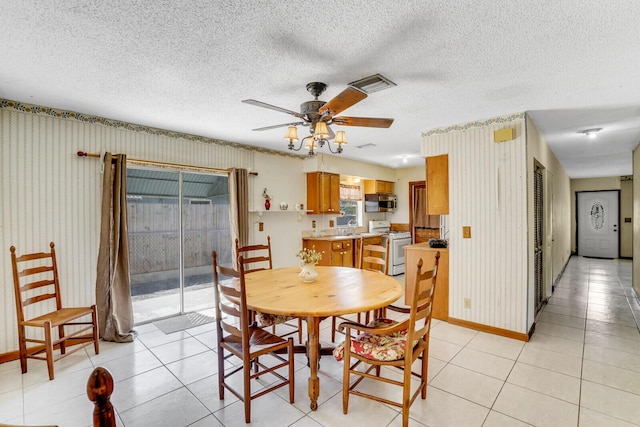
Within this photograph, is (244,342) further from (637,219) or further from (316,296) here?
(637,219)

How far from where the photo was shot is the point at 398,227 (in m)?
7.50

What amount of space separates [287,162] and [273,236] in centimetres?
130

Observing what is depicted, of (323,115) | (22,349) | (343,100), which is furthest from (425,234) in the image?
(22,349)

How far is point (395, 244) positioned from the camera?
645 cm

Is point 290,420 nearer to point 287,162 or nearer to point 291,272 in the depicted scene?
point 291,272

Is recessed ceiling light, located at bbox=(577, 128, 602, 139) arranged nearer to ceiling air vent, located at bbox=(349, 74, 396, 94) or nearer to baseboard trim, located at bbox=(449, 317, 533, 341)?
baseboard trim, located at bbox=(449, 317, 533, 341)

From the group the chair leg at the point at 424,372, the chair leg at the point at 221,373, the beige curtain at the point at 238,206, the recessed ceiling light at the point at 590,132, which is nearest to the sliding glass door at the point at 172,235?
the beige curtain at the point at 238,206

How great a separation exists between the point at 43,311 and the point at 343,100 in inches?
138

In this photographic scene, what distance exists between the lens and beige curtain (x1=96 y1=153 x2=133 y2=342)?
10.8 feet

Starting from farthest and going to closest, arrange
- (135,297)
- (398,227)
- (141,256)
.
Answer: (398,227) → (135,297) → (141,256)

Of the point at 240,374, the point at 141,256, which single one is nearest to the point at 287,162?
the point at 141,256

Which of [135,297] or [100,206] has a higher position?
[100,206]

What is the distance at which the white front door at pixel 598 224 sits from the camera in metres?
8.42

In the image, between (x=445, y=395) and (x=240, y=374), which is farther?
(x=240, y=374)
